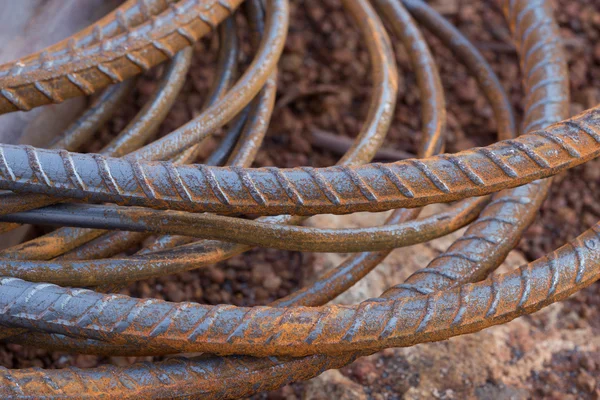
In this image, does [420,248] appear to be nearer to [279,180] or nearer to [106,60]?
[279,180]

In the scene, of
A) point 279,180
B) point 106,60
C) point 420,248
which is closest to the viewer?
point 279,180

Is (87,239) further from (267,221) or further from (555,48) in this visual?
(555,48)

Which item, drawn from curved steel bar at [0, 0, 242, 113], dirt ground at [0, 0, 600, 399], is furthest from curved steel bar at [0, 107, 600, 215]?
dirt ground at [0, 0, 600, 399]

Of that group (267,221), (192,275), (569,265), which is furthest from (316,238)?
(192,275)

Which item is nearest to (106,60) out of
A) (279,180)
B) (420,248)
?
(279,180)

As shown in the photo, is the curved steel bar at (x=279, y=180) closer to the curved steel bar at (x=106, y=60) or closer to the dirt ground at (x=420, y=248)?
the curved steel bar at (x=106, y=60)

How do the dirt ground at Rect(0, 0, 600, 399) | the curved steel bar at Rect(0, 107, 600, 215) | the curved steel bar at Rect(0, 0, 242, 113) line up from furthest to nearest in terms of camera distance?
the dirt ground at Rect(0, 0, 600, 399)
the curved steel bar at Rect(0, 0, 242, 113)
the curved steel bar at Rect(0, 107, 600, 215)

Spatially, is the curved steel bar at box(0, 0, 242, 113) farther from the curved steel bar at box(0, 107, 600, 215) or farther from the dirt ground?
the dirt ground

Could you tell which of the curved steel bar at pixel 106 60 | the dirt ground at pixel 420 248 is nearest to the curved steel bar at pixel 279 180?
the curved steel bar at pixel 106 60
